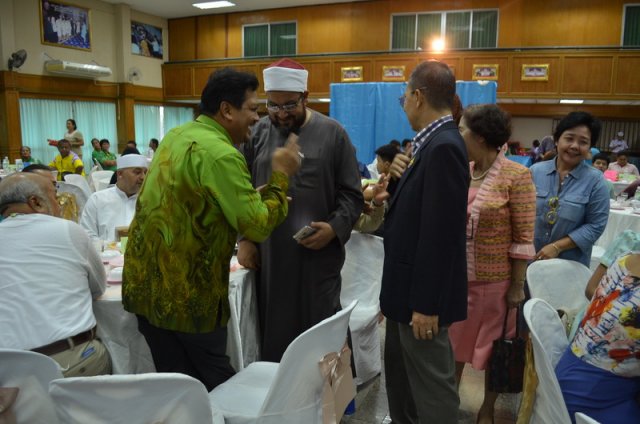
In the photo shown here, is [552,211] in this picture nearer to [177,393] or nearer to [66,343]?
[177,393]

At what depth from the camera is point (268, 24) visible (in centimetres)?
1364

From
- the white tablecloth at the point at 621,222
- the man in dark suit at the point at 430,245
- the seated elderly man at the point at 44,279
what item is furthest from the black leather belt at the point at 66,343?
the white tablecloth at the point at 621,222

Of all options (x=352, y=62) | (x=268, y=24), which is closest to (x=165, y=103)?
Answer: (x=268, y=24)

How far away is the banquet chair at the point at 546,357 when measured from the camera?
1383 millimetres

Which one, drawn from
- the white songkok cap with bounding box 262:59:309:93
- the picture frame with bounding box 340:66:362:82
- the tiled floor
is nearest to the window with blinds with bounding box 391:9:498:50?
the picture frame with bounding box 340:66:362:82

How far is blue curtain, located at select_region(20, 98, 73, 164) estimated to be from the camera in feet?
37.6

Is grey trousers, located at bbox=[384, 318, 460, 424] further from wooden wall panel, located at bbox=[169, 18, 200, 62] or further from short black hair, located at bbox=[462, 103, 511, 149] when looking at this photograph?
wooden wall panel, located at bbox=[169, 18, 200, 62]

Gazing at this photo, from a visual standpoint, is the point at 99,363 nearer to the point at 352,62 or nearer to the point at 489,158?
the point at 489,158

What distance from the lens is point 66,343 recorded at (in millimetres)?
1835

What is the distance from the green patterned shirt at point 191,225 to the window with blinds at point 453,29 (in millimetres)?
11419

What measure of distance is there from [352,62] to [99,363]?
11406 mm

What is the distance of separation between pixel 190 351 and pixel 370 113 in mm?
8278

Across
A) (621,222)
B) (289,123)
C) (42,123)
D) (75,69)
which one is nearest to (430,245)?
(289,123)

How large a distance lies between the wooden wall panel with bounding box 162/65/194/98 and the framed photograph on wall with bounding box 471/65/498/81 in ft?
25.5
